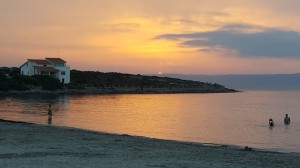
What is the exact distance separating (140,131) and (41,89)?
259 feet

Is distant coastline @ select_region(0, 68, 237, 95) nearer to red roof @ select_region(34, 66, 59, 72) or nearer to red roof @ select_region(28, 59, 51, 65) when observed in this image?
red roof @ select_region(34, 66, 59, 72)

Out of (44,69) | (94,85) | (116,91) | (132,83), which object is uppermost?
(44,69)

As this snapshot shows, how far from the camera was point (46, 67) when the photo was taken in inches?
4631

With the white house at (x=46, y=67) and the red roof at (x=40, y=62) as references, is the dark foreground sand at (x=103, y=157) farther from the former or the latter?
the red roof at (x=40, y=62)

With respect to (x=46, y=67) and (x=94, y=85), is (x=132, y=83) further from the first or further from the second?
(x=46, y=67)

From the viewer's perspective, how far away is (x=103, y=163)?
13438mm

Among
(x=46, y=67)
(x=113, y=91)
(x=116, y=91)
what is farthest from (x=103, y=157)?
(x=116, y=91)

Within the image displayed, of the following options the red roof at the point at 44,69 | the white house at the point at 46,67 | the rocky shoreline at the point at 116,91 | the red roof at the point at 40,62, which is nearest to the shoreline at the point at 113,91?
the rocky shoreline at the point at 116,91

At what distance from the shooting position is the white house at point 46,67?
11712 centimetres

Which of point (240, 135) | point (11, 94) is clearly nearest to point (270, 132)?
point (240, 135)

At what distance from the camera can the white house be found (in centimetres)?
11712

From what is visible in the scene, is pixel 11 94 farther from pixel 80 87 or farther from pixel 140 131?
pixel 140 131

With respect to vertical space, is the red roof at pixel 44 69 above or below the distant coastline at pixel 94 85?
above

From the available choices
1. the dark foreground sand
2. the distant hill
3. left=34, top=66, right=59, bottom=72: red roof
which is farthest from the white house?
the dark foreground sand
